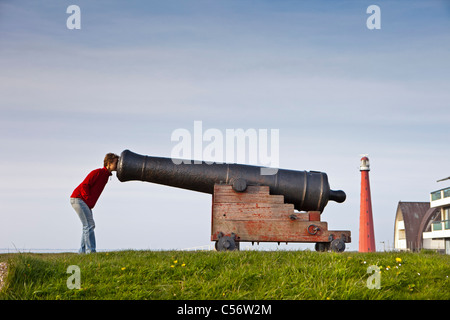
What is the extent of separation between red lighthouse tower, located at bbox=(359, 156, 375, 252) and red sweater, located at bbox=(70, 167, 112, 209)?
941 inches

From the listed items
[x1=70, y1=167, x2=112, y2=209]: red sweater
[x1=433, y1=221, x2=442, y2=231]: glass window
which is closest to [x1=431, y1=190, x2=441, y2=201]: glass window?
[x1=433, y1=221, x2=442, y2=231]: glass window

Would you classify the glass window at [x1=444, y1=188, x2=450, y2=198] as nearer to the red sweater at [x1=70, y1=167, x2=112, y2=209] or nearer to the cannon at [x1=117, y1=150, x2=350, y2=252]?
the cannon at [x1=117, y1=150, x2=350, y2=252]

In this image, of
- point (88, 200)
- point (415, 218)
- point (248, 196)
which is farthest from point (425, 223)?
point (88, 200)

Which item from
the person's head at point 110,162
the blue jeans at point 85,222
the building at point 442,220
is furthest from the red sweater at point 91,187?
the building at point 442,220

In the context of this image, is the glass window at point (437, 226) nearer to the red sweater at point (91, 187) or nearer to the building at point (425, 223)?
the building at point (425, 223)

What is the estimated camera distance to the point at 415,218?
48.6 meters

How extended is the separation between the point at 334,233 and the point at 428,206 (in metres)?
41.7

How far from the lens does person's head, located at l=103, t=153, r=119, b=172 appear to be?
1051 centimetres

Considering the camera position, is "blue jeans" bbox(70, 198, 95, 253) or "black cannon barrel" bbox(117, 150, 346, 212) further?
"black cannon barrel" bbox(117, 150, 346, 212)

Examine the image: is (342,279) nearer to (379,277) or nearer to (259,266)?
(379,277)

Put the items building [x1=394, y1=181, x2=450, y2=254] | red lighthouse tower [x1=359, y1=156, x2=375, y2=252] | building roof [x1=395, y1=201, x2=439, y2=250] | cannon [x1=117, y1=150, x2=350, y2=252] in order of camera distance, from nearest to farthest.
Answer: cannon [x1=117, y1=150, x2=350, y2=252] < red lighthouse tower [x1=359, y1=156, x2=375, y2=252] < building [x1=394, y1=181, x2=450, y2=254] < building roof [x1=395, y1=201, x2=439, y2=250]

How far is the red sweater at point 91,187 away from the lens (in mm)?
9852

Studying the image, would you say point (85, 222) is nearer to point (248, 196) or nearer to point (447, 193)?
point (248, 196)
